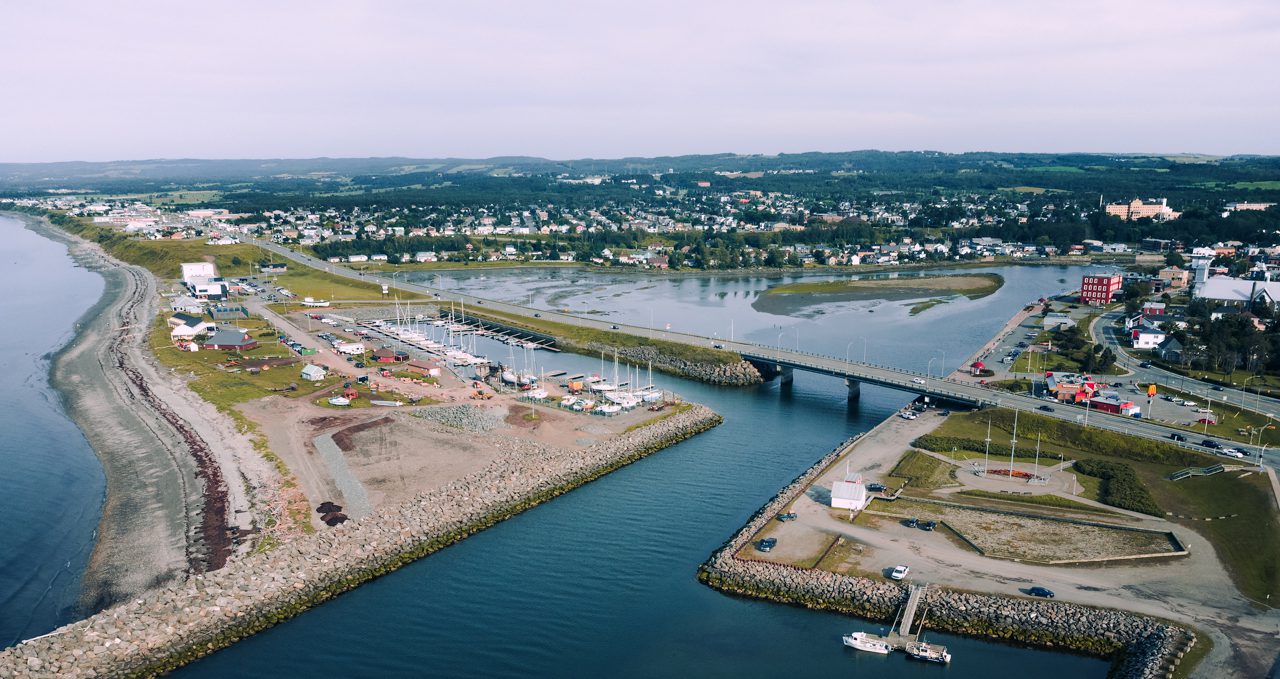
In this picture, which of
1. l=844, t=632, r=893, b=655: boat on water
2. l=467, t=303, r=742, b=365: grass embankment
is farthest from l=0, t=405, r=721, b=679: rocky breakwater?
l=467, t=303, r=742, b=365: grass embankment

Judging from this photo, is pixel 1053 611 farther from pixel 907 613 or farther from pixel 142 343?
pixel 142 343

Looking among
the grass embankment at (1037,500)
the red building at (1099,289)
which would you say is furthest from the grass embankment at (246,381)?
the red building at (1099,289)

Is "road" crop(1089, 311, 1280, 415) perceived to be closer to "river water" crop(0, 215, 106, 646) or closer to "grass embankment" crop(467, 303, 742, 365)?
"grass embankment" crop(467, 303, 742, 365)

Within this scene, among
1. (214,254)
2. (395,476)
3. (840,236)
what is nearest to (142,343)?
(395,476)

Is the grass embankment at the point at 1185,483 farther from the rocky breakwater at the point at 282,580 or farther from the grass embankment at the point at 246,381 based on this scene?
the grass embankment at the point at 246,381

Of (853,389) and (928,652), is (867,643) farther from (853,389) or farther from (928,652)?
(853,389)

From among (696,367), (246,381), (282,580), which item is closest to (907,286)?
(696,367)
